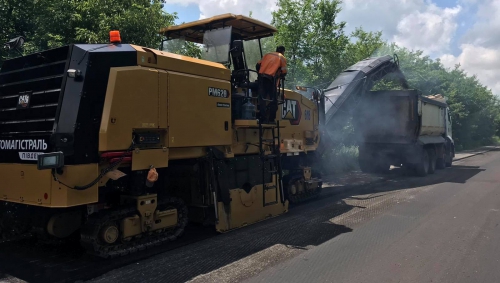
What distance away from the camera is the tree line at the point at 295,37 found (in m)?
9.42

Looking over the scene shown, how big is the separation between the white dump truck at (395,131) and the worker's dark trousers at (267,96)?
638 cm

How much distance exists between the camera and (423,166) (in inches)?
536

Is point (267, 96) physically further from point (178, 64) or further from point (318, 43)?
point (318, 43)

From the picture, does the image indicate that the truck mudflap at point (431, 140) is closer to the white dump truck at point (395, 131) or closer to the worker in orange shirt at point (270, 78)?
the white dump truck at point (395, 131)

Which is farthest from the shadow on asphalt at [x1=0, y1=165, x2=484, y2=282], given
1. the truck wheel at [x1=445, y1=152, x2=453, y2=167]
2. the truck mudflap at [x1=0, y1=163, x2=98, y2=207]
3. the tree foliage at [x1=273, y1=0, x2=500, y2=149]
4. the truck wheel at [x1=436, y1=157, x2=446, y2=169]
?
the truck wheel at [x1=445, y1=152, x2=453, y2=167]

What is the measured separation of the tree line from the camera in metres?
9.42

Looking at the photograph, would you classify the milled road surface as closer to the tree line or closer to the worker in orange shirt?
the worker in orange shirt

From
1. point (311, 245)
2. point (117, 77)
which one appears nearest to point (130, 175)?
point (117, 77)

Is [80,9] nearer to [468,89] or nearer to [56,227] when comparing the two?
[56,227]

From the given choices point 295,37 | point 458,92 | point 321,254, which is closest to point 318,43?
point 295,37

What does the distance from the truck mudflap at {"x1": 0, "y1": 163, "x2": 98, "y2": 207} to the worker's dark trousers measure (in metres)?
3.16

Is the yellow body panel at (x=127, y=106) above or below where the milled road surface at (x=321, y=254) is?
above

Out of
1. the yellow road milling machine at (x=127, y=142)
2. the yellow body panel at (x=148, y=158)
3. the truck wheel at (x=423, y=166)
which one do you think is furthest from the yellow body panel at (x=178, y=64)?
the truck wheel at (x=423, y=166)

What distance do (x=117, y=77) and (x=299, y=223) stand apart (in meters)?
3.91
